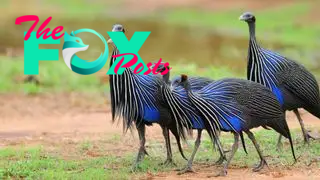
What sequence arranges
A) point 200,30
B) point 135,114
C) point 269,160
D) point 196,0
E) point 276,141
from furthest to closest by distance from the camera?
point 196,0
point 200,30
point 276,141
point 269,160
point 135,114

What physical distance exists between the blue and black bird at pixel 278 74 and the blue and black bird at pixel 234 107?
86 centimetres

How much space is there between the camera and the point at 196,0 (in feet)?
113

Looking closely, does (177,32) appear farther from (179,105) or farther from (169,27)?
(179,105)

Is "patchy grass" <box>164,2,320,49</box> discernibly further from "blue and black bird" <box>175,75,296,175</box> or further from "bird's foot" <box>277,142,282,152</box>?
"blue and black bird" <box>175,75,296,175</box>

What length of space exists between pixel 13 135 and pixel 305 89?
13.8 feet

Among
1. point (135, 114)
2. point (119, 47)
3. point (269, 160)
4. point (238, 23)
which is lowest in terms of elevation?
point (269, 160)

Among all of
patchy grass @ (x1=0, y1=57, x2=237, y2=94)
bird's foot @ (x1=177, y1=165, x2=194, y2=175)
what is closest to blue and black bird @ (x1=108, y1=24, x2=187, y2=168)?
bird's foot @ (x1=177, y1=165, x2=194, y2=175)

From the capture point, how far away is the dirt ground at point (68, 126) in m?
7.61

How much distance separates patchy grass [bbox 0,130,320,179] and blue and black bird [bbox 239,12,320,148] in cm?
66

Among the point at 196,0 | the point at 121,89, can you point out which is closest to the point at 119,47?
the point at 121,89

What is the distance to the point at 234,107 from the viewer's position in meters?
7.48

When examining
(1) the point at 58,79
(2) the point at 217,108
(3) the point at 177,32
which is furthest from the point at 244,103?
(3) the point at 177,32

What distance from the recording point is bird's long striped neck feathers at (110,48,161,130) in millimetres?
7734

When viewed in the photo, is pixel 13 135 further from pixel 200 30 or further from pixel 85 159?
pixel 200 30
